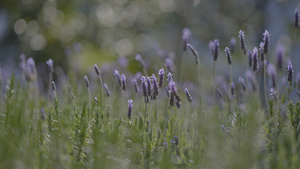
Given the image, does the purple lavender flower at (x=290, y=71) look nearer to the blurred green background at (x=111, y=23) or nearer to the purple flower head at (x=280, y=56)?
the purple flower head at (x=280, y=56)

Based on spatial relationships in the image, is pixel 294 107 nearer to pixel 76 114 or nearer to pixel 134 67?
pixel 76 114

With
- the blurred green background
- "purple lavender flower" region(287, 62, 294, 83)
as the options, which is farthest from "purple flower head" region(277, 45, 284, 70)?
the blurred green background

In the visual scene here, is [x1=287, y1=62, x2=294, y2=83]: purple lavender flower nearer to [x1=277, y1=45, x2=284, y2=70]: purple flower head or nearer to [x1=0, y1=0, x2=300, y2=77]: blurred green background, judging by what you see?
[x1=277, y1=45, x2=284, y2=70]: purple flower head

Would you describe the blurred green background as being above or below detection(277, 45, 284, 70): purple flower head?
above

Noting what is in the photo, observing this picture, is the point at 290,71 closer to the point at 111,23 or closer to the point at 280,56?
the point at 280,56

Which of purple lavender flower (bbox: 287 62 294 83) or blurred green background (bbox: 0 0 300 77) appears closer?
purple lavender flower (bbox: 287 62 294 83)

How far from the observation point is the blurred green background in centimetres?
841

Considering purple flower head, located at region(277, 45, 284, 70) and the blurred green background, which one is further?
the blurred green background

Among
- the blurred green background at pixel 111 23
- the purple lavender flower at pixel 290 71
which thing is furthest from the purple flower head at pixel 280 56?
the blurred green background at pixel 111 23

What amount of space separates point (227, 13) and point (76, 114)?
9906 mm

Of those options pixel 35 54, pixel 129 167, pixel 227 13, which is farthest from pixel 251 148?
pixel 227 13

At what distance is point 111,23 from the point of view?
1098cm

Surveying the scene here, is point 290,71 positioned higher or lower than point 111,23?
lower

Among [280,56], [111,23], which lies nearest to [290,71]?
[280,56]
